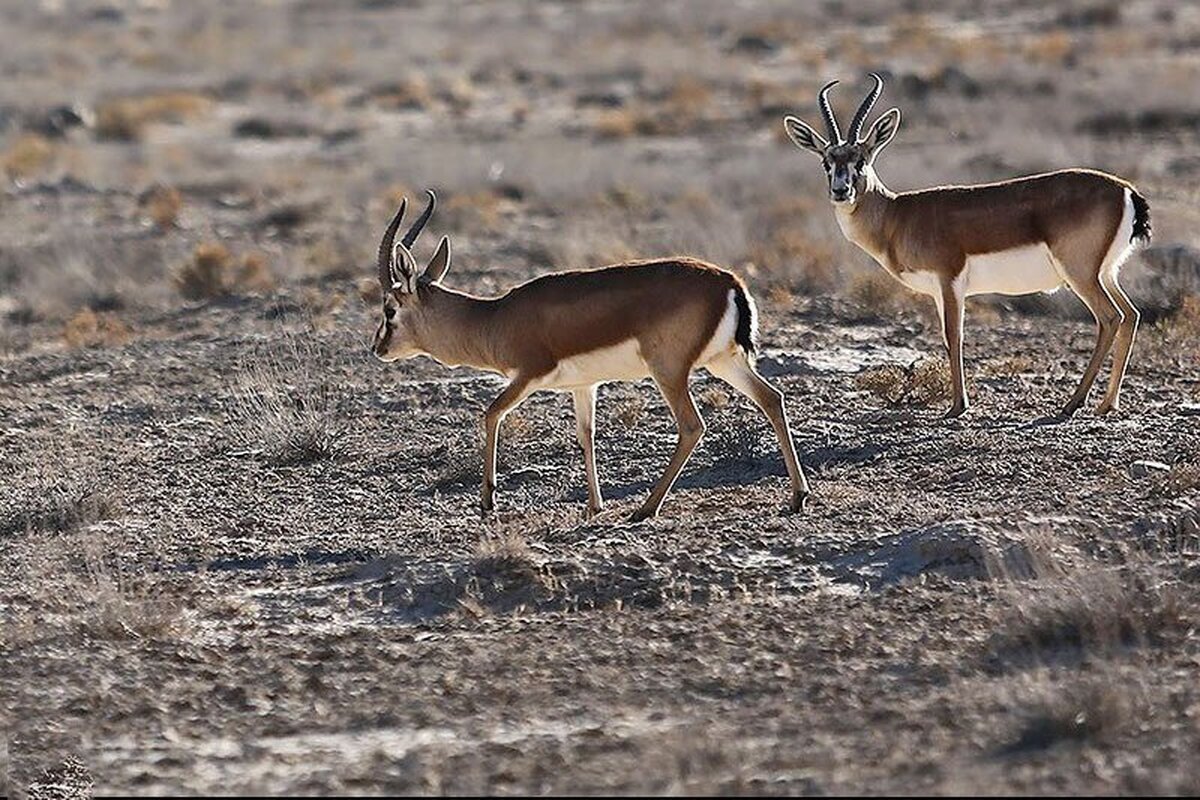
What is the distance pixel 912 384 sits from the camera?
1409cm

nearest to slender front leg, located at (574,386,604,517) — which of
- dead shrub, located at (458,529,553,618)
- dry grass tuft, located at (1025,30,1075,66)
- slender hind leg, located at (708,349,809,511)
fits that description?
slender hind leg, located at (708,349,809,511)

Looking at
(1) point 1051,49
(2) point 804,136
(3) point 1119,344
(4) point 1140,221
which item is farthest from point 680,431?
(1) point 1051,49

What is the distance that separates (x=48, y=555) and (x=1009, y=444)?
540 centimetres

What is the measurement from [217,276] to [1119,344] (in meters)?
9.62

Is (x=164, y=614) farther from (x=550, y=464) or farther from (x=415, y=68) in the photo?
(x=415, y=68)

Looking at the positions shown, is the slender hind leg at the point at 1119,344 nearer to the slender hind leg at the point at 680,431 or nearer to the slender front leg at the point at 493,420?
the slender hind leg at the point at 680,431

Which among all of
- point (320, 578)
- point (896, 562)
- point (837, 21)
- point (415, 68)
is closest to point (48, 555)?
point (320, 578)

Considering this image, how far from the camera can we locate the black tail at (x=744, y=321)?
10.9 meters

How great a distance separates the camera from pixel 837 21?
2128 inches

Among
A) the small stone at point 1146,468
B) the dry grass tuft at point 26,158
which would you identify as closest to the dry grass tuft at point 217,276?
the small stone at point 1146,468

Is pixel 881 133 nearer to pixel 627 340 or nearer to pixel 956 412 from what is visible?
pixel 956 412

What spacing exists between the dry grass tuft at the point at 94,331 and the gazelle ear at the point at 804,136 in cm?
617

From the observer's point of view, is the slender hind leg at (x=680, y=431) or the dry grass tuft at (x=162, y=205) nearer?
the slender hind leg at (x=680, y=431)

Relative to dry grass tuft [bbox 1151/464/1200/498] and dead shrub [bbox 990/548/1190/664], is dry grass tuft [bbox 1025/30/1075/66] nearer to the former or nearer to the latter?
→ dry grass tuft [bbox 1151/464/1200/498]
